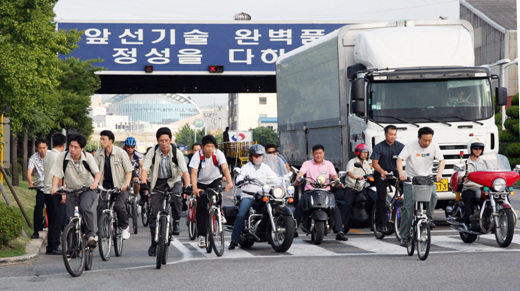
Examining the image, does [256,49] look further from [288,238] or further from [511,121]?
[288,238]

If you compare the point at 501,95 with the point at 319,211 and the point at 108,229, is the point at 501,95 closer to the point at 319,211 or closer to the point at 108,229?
the point at 319,211

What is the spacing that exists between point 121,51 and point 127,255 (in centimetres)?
2791

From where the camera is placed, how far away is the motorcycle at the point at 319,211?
44.3 ft

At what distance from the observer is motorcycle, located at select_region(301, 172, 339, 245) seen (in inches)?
532

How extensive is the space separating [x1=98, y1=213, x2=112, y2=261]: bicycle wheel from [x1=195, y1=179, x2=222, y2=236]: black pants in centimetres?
126

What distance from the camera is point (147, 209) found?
1841 cm

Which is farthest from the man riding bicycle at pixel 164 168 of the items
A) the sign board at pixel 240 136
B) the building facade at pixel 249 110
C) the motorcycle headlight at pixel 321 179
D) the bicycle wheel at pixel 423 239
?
the building facade at pixel 249 110

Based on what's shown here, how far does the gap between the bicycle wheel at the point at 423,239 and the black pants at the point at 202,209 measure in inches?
118

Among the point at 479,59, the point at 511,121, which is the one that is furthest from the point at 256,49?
the point at 479,59

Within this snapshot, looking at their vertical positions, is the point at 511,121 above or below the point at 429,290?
above

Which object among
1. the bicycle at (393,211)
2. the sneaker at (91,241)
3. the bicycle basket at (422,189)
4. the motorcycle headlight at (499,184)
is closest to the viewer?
the sneaker at (91,241)

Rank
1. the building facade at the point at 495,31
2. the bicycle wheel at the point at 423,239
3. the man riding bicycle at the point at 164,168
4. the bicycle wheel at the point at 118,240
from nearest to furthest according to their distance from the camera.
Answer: the bicycle wheel at the point at 423,239, the man riding bicycle at the point at 164,168, the bicycle wheel at the point at 118,240, the building facade at the point at 495,31

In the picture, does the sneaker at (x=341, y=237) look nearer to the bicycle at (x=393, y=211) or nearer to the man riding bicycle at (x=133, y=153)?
the bicycle at (x=393, y=211)

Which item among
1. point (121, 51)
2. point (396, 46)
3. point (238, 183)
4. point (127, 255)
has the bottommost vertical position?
point (127, 255)
